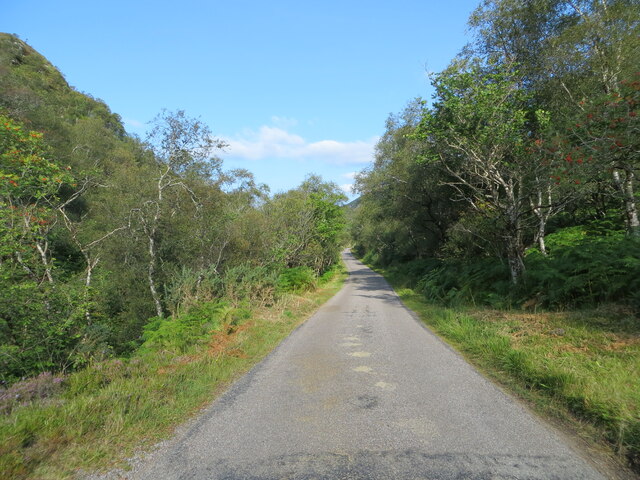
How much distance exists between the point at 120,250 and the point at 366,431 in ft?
41.8

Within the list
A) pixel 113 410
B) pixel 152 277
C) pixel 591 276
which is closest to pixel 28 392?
pixel 113 410

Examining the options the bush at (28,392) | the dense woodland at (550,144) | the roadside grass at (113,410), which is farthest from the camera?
the dense woodland at (550,144)

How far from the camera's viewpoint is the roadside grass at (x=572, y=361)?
3316mm

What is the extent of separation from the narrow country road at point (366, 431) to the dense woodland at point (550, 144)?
521 centimetres

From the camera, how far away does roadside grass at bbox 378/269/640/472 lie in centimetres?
332

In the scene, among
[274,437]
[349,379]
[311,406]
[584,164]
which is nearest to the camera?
[274,437]

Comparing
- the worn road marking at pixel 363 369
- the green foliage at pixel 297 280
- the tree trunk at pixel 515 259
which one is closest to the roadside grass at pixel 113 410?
the worn road marking at pixel 363 369

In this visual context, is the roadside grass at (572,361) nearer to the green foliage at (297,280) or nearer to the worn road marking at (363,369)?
the worn road marking at (363,369)

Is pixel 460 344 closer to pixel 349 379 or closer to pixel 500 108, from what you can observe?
pixel 349 379

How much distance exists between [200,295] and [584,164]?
1064cm

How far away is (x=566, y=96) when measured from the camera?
11.3 meters

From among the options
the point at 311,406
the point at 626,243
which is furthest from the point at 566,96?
the point at 311,406

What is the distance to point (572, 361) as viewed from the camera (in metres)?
4.88

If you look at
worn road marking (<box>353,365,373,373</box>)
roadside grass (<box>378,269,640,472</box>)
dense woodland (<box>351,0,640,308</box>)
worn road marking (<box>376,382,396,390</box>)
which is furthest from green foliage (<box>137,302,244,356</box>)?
dense woodland (<box>351,0,640,308</box>)
